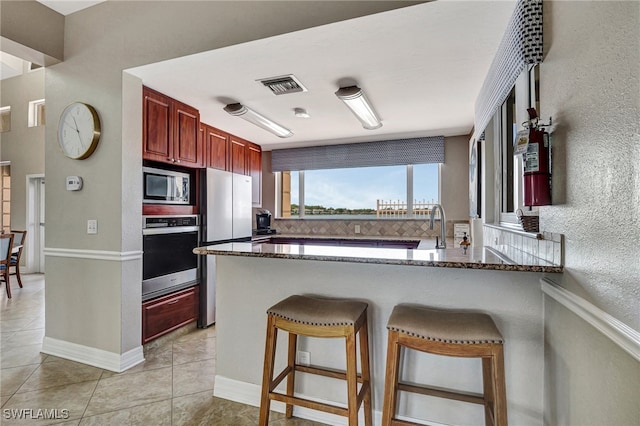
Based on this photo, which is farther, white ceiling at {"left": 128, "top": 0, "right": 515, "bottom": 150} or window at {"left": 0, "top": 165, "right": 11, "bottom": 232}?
window at {"left": 0, "top": 165, "right": 11, "bottom": 232}

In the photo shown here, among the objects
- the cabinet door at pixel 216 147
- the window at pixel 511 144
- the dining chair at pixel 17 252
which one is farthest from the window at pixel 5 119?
the window at pixel 511 144

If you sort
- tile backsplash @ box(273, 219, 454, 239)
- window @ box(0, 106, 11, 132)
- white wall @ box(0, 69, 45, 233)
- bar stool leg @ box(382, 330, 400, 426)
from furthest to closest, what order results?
window @ box(0, 106, 11, 132)
white wall @ box(0, 69, 45, 233)
tile backsplash @ box(273, 219, 454, 239)
bar stool leg @ box(382, 330, 400, 426)

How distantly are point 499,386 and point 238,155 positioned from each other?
3881 millimetres

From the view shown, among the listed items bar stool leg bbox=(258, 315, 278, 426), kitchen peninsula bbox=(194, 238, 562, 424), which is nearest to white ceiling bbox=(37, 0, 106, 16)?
kitchen peninsula bbox=(194, 238, 562, 424)

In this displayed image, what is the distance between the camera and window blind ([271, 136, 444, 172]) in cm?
425

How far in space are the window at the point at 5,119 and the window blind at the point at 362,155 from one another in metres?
5.59

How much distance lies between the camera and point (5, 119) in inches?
254

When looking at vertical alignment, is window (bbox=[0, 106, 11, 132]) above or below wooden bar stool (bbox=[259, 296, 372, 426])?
above

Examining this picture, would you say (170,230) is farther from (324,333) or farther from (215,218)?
(324,333)

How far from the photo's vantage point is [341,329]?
1500 mm

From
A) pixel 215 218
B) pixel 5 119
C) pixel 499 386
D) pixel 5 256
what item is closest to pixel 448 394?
pixel 499 386

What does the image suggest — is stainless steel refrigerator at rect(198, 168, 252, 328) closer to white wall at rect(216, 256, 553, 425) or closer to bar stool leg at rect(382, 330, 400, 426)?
white wall at rect(216, 256, 553, 425)

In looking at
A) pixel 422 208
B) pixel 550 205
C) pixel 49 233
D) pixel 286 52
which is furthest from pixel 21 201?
pixel 550 205

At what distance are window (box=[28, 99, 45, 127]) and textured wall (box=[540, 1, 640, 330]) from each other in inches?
310
